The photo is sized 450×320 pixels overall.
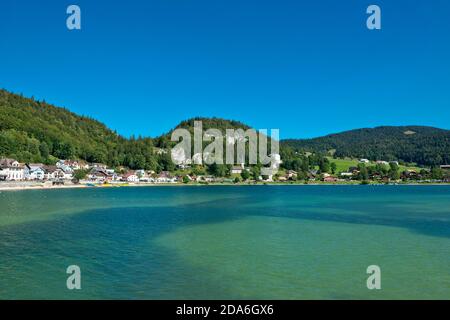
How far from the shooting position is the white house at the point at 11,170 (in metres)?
119

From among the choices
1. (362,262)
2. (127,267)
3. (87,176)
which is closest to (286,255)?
(362,262)

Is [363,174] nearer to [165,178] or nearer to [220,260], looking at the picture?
[165,178]

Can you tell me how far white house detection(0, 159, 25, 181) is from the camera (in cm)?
11919

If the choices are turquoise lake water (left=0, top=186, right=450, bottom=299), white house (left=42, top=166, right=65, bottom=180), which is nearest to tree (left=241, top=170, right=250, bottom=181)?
white house (left=42, top=166, right=65, bottom=180)

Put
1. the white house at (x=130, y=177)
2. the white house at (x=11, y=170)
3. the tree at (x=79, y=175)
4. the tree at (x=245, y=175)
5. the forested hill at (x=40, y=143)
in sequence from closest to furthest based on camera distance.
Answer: the white house at (x=11, y=170)
the tree at (x=79, y=175)
the forested hill at (x=40, y=143)
the white house at (x=130, y=177)
the tree at (x=245, y=175)

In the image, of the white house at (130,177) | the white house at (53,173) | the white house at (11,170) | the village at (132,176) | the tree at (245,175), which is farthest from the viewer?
the tree at (245,175)

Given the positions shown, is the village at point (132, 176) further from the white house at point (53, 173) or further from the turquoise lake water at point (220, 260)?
the turquoise lake water at point (220, 260)

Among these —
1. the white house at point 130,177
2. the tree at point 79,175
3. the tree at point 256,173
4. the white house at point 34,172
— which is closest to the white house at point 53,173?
the white house at point 34,172

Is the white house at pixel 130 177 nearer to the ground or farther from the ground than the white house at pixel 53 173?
nearer to the ground

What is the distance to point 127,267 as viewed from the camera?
56.5ft

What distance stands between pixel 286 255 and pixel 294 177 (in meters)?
172

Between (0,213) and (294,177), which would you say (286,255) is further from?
(294,177)

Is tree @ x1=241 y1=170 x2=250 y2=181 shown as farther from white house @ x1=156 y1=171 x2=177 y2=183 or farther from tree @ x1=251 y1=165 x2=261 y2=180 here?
white house @ x1=156 y1=171 x2=177 y2=183
